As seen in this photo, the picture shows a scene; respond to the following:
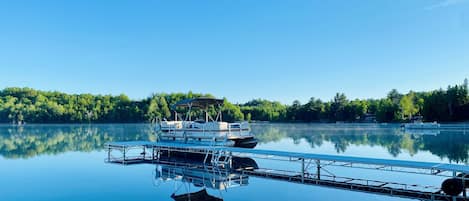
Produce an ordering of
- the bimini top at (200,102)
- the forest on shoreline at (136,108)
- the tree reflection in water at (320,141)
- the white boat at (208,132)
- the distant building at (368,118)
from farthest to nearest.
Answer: the distant building at (368,118), the forest on shoreline at (136,108), the tree reflection in water at (320,141), the bimini top at (200,102), the white boat at (208,132)

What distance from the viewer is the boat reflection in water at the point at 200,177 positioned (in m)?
9.65

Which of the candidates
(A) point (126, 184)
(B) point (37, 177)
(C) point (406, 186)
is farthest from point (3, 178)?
(C) point (406, 186)

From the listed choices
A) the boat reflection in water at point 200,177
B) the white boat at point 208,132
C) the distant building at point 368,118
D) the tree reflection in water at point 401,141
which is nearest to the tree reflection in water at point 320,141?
the tree reflection in water at point 401,141

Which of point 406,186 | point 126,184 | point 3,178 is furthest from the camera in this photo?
point 3,178

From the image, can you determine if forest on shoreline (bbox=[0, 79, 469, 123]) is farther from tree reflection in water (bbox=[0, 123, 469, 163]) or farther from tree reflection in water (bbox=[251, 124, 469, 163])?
tree reflection in water (bbox=[251, 124, 469, 163])

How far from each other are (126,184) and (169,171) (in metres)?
2.36

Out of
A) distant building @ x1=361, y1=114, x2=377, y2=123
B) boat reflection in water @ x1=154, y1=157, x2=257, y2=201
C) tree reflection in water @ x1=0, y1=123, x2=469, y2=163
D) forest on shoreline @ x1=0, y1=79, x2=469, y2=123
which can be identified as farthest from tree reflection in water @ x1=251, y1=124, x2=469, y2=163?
distant building @ x1=361, y1=114, x2=377, y2=123

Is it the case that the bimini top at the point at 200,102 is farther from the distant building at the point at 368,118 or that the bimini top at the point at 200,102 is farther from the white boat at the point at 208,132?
the distant building at the point at 368,118

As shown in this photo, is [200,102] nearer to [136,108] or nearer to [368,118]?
[136,108]

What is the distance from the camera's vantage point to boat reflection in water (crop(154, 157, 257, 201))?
9.65m

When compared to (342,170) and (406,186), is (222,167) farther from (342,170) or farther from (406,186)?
(406,186)

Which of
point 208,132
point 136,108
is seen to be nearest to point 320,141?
point 208,132

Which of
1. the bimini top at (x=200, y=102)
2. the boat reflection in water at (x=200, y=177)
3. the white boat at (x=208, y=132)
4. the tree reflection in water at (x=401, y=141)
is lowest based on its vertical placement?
the boat reflection in water at (x=200, y=177)

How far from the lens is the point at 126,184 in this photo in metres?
11.0
